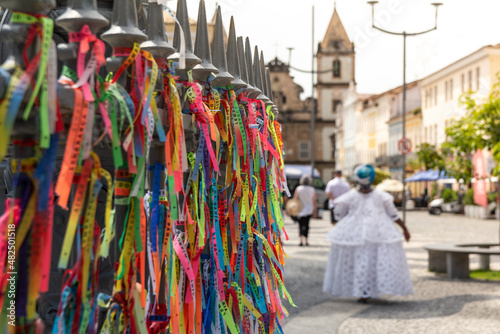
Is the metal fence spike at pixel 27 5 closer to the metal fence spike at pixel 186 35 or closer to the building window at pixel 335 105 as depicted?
the metal fence spike at pixel 186 35

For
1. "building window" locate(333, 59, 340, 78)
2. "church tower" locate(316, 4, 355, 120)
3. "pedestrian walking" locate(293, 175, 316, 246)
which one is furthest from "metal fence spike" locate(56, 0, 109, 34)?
"building window" locate(333, 59, 340, 78)

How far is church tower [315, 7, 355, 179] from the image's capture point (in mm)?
87875

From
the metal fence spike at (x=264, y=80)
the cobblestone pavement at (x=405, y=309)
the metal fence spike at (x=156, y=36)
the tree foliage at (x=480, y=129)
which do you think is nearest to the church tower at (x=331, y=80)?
the tree foliage at (x=480, y=129)

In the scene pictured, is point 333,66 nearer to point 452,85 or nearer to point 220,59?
point 452,85

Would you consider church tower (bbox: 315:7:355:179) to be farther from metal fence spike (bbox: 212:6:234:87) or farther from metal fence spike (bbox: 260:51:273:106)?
metal fence spike (bbox: 212:6:234:87)

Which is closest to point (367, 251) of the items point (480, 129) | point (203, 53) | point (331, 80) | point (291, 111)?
point (480, 129)

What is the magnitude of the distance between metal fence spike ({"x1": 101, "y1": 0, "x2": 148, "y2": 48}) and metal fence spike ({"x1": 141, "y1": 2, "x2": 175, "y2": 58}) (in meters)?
0.19

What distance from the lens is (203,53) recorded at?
10.2 ft

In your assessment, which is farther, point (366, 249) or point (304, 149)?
point (304, 149)

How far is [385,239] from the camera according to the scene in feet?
29.6

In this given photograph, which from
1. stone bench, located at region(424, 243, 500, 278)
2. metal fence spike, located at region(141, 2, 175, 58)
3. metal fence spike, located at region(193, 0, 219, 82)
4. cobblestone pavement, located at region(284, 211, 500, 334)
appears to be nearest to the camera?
metal fence spike, located at region(141, 2, 175, 58)

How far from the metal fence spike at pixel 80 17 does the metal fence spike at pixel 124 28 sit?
10 cm

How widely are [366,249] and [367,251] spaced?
0.09 feet

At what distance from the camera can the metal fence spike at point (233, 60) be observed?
340 cm
